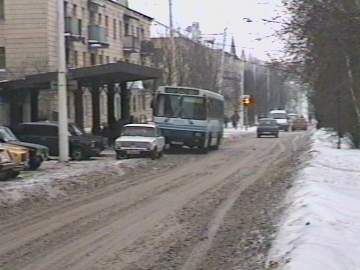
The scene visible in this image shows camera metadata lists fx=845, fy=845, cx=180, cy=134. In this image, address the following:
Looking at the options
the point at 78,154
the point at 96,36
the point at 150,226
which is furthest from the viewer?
the point at 96,36

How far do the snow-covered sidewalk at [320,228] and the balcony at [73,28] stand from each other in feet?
112

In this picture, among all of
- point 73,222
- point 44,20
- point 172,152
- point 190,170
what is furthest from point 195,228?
point 44,20

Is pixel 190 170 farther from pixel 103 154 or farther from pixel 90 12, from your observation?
pixel 90 12

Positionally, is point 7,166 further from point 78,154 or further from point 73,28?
point 73,28

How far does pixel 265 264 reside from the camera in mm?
9984

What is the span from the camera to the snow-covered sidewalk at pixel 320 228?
906 cm

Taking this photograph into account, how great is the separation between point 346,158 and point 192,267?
19724mm

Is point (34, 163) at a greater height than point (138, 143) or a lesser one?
lesser

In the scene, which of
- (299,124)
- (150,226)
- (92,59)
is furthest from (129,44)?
(150,226)

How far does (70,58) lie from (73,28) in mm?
4100

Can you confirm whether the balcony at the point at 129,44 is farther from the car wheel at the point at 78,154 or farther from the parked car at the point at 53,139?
the car wheel at the point at 78,154

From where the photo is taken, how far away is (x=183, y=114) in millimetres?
41281

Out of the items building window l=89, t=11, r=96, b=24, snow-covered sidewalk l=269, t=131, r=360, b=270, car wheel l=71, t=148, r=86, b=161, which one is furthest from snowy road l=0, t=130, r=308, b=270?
building window l=89, t=11, r=96, b=24

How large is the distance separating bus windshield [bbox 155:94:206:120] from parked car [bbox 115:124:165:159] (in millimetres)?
4557
